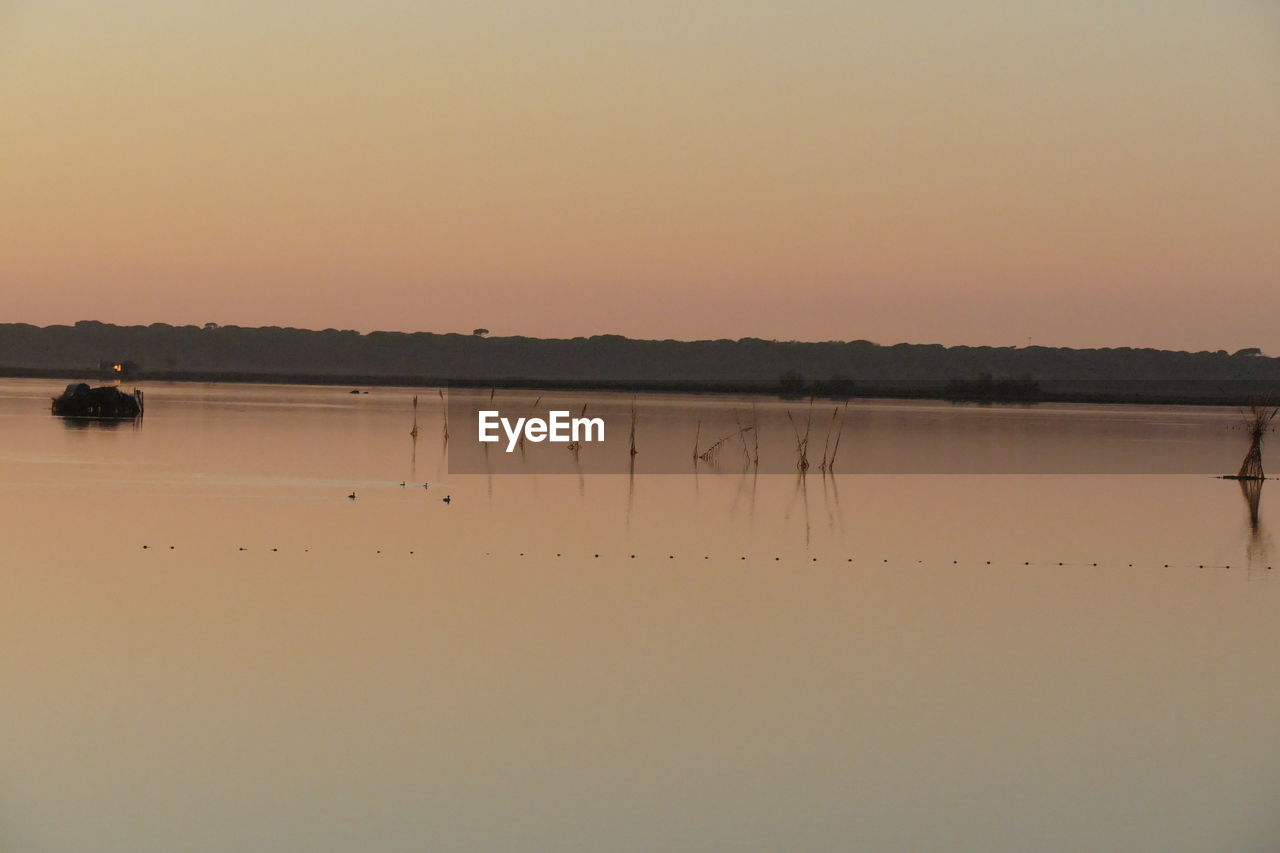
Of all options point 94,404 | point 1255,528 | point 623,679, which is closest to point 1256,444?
point 1255,528

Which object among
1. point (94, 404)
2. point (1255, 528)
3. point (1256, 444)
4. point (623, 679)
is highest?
point (1256, 444)

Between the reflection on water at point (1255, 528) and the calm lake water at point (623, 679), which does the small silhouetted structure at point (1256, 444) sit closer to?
the reflection on water at point (1255, 528)

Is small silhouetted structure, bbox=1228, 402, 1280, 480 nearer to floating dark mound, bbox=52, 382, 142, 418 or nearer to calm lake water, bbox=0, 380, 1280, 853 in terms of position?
calm lake water, bbox=0, 380, 1280, 853

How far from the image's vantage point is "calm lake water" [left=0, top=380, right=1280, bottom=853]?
29.4 feet

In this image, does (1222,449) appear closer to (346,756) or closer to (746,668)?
(746,668)

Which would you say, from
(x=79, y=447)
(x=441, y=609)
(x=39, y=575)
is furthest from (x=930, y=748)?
(x=79, y=447)

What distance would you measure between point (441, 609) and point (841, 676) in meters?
4.19

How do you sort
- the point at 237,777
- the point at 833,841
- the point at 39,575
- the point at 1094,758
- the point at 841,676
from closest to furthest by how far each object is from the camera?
1. the point at 833,841
2. the point at 237,777
3. the point at 1094,758
4. the point at 841,676
5. the point at 39,575

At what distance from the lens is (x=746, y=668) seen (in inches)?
500

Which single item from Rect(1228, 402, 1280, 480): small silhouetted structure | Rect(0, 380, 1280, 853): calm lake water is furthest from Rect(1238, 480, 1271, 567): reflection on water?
Rect(1228, 402, 1280, 480): small silhouetted structure

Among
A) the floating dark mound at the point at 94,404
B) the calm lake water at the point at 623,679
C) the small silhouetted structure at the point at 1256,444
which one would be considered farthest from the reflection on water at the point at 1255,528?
the floating dark mound at the point at 94,404

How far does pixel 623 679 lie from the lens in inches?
478

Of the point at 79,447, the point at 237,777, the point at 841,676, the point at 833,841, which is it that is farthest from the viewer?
the point at 79,447

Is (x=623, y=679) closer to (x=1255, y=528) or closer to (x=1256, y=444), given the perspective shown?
(x=1255, y=528)
